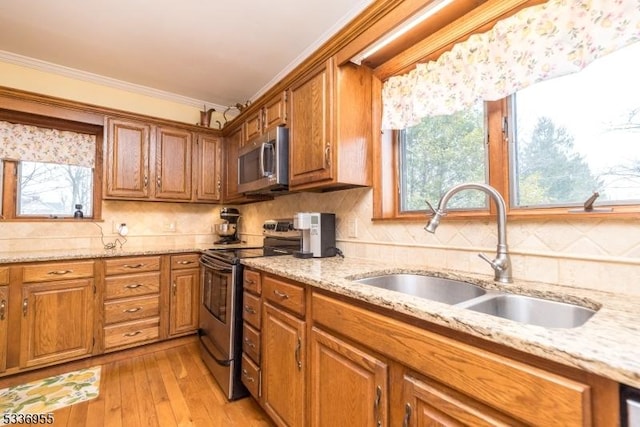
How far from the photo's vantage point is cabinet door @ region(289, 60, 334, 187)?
177cm

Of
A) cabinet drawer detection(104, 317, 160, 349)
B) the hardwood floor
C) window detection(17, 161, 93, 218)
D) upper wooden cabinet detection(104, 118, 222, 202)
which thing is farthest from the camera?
upper wooden cabinet detection(104, 118, 222, 202)

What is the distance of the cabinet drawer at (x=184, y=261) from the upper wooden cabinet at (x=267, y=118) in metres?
1.23

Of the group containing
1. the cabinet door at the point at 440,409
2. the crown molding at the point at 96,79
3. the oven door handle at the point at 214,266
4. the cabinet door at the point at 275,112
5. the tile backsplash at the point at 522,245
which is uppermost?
the crown molding at the point at 96,79

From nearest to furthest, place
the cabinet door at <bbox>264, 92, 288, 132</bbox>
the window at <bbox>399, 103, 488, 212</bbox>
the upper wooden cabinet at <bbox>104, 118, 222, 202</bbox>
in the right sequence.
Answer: the window at <bbox>399, 103, 488, 212</bbox>, the cabinet door at <bbox>264, 92, 288, 132</bbox>, the upper wooden cabinet at <bbox>104, 118, 222, 202</bbox>

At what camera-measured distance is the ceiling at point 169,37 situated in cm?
194

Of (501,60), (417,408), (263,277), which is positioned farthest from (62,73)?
(417,408)

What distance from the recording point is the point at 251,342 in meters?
1.80

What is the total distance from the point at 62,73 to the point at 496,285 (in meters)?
3.84

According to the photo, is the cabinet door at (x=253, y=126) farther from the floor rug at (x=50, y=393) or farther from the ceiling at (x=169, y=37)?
the floor rug at (x=50, y=393)

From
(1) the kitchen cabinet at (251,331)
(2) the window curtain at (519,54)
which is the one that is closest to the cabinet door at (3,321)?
(1) the kitchen cabinet at (251,331)

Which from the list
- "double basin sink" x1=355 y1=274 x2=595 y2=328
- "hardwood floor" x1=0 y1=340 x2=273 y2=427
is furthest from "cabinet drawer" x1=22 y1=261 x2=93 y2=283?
"double basin sink" x1=355 y1=274 x2=595 y2=328

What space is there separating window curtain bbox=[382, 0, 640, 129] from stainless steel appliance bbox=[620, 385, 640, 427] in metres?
1.08

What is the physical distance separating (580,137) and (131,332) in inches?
131

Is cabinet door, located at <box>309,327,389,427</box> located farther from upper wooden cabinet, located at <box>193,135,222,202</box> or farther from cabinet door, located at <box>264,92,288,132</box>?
upper wooden cabinet, located at <box>193,135,222,202</box>
